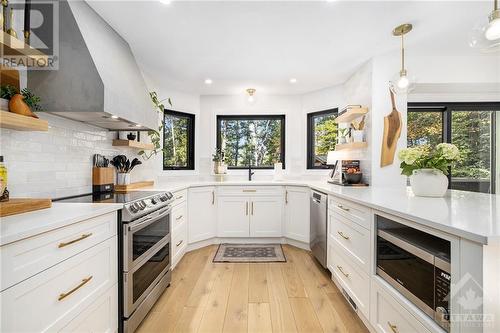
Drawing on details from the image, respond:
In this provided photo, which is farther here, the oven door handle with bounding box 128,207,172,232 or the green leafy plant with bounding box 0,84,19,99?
the oven door handle with bounding box 128,207,172,232

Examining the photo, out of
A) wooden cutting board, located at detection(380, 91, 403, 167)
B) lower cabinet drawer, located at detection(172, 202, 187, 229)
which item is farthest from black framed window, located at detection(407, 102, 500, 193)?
lower cabinet drawer, located at detection(172, 202, 187, 229)

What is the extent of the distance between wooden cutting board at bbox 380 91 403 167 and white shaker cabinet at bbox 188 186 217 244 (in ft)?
7.60

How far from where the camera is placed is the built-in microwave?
1017 millimetres

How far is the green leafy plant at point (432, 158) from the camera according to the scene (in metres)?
1.66

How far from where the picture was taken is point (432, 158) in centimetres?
171

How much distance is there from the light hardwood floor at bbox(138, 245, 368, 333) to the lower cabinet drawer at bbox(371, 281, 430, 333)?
0.31 m

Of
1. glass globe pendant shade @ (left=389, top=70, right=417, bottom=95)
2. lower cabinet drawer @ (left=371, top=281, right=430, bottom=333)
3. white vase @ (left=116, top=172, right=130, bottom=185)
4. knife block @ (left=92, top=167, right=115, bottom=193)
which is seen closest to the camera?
lower cabinet drawer @ (left=371, top=281, right=430, bottom=333)

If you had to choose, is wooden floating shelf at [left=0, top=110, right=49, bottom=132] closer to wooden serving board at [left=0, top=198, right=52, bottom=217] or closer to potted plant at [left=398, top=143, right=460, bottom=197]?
wooden serving board at [left=0, top=198, right=52, bottom=217]

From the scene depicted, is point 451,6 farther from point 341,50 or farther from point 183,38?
point 183,38

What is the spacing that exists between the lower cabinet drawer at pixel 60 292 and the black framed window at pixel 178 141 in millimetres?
2458

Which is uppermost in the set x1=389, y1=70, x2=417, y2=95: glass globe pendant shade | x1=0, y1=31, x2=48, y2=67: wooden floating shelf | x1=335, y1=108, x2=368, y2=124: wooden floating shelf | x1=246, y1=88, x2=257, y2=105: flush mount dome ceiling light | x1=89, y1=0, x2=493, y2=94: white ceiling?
x1=89, y1=0, x2=493, y2=94: white ceiling

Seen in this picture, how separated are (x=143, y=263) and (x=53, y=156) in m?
1.07

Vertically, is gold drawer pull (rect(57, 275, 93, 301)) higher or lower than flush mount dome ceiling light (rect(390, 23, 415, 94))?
lower

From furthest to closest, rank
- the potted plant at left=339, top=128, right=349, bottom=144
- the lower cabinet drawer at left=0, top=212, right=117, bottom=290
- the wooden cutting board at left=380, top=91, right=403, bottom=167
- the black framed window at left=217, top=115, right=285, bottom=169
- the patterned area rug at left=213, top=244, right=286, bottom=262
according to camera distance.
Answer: the black framed window at left=217, top=115, right=285, bottom=169, the potted plant at left=339, top=128, right=349, bottom=144, the patterned area rug at left=213, top=244, right=286, bottom=262, the wooden cutting board at left=380, top=91, right=403, bottom=167, the lower cabinet drawer at left=0, top=212, right=117, bottom=290
